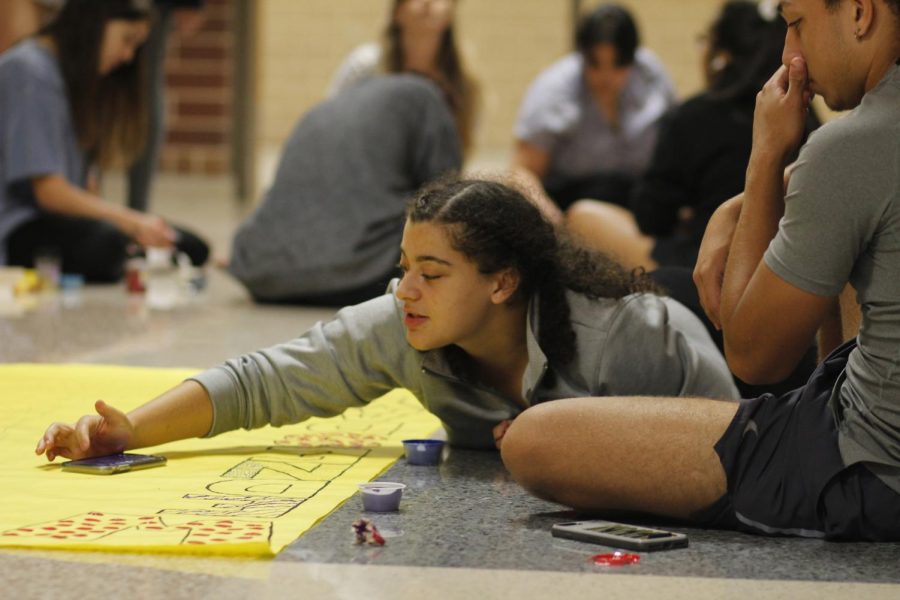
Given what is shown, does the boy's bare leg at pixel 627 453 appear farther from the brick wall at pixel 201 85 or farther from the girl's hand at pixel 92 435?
the brick wall at pixel 201 85

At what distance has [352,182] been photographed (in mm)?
3971

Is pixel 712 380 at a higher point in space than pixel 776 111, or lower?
lower

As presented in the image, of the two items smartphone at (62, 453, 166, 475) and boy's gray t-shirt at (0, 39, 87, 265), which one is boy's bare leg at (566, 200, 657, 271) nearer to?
boy's gray t-shirt at (0, 39, 87, 265)

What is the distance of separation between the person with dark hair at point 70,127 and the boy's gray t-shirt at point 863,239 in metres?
3.04

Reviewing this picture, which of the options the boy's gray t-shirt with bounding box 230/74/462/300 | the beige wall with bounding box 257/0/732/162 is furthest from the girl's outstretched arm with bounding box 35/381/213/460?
the beige wall with bounding box 257/0/732/162

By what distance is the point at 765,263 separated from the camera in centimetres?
156

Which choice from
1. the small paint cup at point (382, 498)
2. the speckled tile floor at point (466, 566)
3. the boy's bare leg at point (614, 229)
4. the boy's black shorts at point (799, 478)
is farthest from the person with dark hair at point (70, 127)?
the boy's black shorts at point (799, 478)

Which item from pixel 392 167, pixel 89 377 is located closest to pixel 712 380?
pixel 89 377

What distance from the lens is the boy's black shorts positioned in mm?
1614

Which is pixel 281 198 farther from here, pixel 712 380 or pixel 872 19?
pixel 872 19

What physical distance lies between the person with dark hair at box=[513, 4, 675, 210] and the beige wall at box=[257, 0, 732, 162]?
2.39 meters

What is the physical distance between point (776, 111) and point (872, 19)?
0.18 meters

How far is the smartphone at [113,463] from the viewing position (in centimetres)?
194

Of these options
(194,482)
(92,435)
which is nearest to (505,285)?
(194,482)
